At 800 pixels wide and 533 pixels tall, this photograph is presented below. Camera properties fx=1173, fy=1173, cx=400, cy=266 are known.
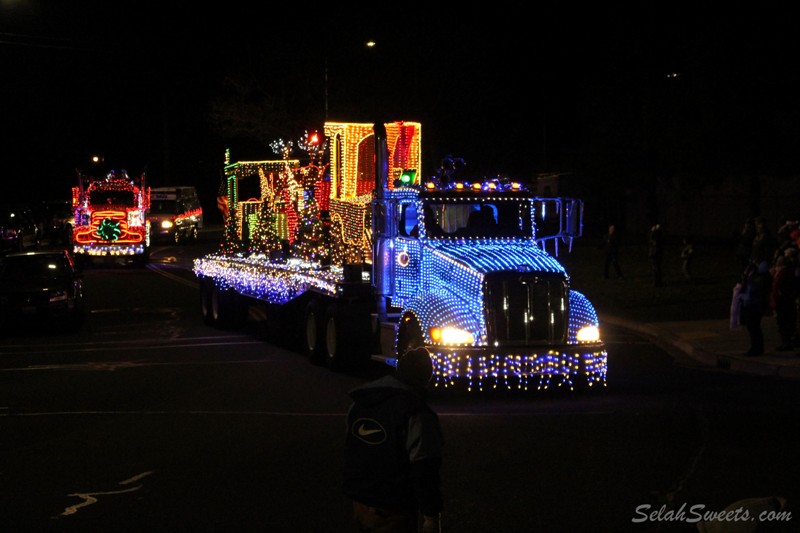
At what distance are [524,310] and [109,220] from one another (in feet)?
95.7

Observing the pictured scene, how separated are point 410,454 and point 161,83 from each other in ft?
254

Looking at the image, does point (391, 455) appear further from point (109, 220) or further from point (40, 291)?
point (109, 220)

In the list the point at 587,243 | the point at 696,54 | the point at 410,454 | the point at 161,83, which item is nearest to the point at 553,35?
the point at 587,243

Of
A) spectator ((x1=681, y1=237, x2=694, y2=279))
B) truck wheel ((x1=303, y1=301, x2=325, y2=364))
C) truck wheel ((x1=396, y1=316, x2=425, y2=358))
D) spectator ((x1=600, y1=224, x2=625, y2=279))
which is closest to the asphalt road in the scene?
truck wheel ((x1=303, y1=301, x2=325, y2=364))

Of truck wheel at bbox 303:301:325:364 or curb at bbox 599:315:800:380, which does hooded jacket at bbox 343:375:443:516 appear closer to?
truck wheel at bbox 303:301:325:364

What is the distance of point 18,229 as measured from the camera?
43562mm

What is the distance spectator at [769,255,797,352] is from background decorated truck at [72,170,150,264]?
27.2 metres

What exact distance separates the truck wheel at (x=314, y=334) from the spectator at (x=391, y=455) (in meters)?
11.2

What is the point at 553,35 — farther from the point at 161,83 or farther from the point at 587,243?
the point at 161,83

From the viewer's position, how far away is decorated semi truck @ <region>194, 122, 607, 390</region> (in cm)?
1340

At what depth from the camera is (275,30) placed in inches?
2056

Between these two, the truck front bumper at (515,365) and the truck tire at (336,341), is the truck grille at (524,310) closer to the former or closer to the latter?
the truck front bumper at (515,365)

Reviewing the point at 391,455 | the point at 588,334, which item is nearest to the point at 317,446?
the point at 588,334

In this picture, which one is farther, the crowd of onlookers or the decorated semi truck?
the crowd of onlookers
